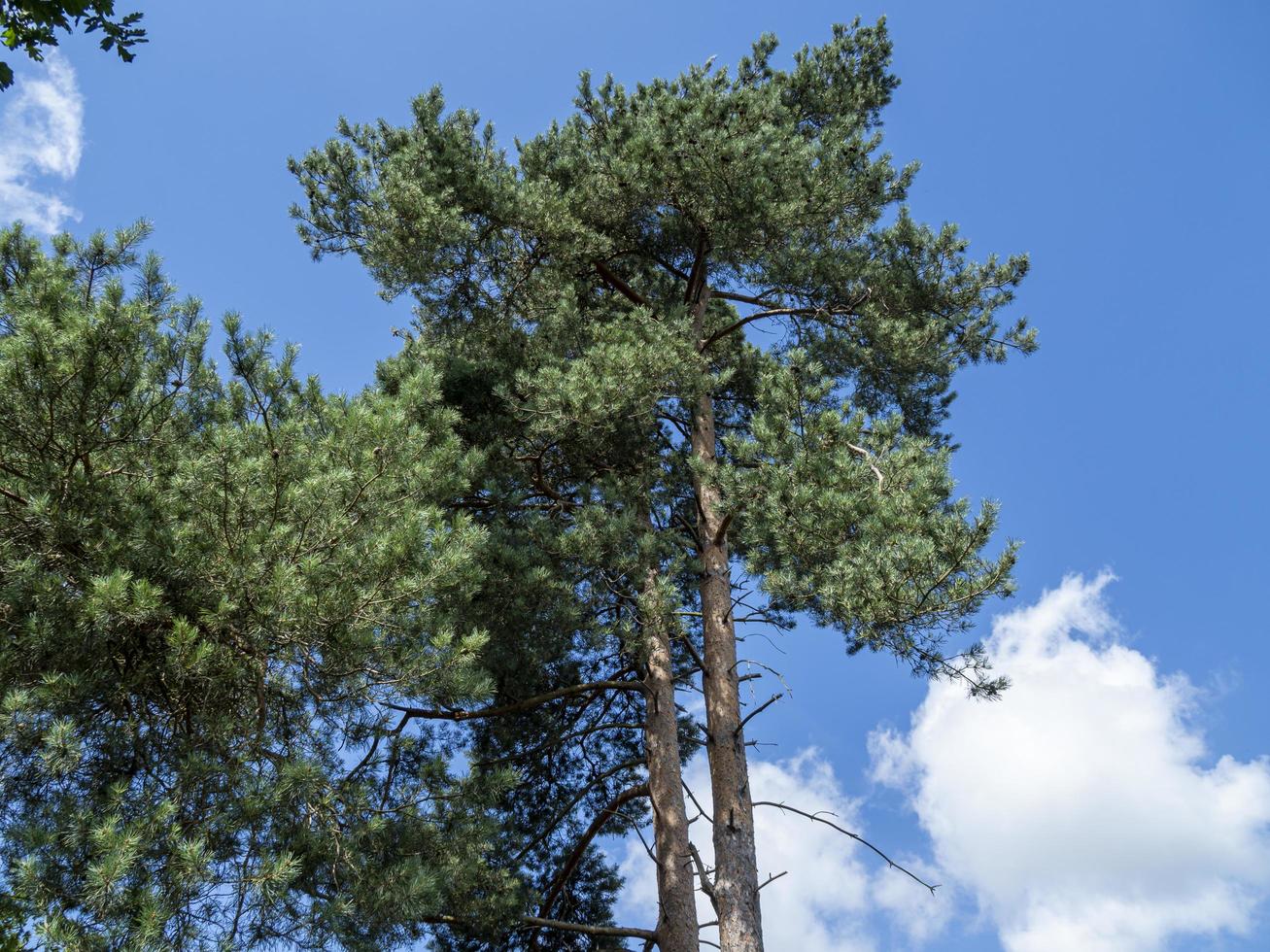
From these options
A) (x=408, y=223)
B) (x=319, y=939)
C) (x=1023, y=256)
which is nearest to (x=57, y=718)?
(x=319, y=939)

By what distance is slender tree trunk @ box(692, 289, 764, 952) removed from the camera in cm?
610

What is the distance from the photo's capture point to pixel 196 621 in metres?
4.64

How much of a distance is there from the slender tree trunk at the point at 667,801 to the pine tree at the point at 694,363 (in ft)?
0.06

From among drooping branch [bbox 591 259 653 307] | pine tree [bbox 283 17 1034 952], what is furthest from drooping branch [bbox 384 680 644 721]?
drooping branch [bbox 591 259 653 307]

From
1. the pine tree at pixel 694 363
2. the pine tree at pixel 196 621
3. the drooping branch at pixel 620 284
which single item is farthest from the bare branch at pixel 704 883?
the drooping branch at pixel 620 284

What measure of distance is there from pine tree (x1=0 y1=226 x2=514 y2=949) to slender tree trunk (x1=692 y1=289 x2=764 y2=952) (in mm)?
1859

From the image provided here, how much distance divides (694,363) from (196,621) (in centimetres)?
400

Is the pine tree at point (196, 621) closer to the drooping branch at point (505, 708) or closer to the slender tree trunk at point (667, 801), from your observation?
the drooping branch at point (505, 708)

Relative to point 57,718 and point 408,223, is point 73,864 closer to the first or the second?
point 57,718

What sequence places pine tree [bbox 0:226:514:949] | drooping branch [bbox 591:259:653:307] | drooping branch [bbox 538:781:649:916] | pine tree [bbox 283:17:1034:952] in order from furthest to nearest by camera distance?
drooping branch [bbox 591:259:653:307], drooping branch [bbox 538:781:649:916], pine tree [bbox 283:17:1034:952], pine tree [bbox 0:226:514:949]

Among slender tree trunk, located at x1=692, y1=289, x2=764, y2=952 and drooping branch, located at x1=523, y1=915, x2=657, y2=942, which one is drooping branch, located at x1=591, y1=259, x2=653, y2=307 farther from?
drooping branch, located at x1=523, y1=915, x2=657, y2=942

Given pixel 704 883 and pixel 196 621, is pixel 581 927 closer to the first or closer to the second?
pixel 704 883

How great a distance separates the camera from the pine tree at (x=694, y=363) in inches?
233

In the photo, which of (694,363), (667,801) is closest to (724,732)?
(667,801)
